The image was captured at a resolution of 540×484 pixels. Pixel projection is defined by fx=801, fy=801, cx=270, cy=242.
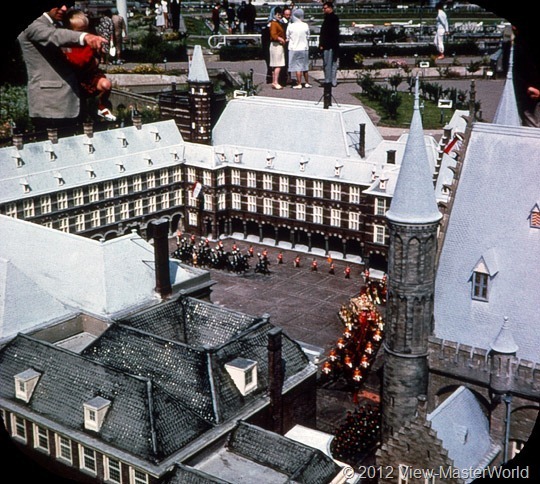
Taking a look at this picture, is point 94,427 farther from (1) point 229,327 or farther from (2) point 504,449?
(2) point 504,449

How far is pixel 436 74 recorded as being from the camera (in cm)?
14525

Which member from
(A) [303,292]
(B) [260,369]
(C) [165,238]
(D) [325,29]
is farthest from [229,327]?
(A) [303,292]

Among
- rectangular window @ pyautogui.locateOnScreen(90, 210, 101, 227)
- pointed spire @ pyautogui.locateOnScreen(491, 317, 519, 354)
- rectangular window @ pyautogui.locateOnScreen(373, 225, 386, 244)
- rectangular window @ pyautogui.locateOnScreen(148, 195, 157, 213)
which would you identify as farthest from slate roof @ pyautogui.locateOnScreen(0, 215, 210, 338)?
rectangular window @ pyautogui.locateOnScreen(148, 195, 157, 213)

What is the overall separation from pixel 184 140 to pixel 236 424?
59246mm

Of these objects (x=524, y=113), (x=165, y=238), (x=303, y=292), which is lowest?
(x=303, y=292)

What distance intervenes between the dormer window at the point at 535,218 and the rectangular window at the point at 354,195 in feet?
139

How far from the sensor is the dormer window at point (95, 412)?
125 ft

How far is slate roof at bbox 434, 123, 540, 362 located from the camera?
38438 mm

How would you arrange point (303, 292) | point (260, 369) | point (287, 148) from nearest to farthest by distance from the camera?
point (260, 369) → point (303, 292) → point (287, 148)

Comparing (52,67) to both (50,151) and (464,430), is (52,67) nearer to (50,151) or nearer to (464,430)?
(464,430)

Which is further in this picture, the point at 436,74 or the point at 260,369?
the point at 436,74

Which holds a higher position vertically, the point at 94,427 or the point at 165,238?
the point at 165,238

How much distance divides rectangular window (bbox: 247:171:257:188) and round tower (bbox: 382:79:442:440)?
50.1 m

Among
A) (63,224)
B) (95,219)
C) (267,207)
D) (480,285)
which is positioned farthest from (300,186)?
(480,285)
